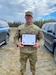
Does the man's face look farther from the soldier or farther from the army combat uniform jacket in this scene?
the army combat uniform jacket

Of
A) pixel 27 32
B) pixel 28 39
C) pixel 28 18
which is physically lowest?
pixel 28 39

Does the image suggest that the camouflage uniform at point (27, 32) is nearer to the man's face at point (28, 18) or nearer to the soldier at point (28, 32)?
the soldier at point (28, 32)

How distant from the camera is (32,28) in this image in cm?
547

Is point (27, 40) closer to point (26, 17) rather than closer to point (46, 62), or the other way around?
point (26, 17)

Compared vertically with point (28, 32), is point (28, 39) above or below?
below

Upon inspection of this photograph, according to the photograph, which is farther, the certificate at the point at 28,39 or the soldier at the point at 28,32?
the certificate at the point at 28,39

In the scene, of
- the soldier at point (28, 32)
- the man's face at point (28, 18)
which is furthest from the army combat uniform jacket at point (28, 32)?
the man's face at point (28, 18)

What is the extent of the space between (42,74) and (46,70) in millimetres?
626

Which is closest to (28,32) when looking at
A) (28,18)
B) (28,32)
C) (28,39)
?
(28,32)

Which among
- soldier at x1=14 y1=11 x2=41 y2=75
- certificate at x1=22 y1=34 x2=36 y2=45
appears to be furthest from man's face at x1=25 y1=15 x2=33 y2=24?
certificate at x1=22 y1=34 x2=36 y2=45

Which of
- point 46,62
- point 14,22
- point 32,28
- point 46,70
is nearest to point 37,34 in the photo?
point 32,28

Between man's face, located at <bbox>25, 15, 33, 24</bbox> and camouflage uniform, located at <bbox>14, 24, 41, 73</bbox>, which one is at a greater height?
man's face, located at <bbox>25, 15, 33, 24</bbox>

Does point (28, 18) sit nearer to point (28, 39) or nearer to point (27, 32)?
point (27, 32)

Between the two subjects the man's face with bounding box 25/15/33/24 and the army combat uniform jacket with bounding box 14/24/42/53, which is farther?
the army combat uniform jacket with bounding box 14/24/42/53
